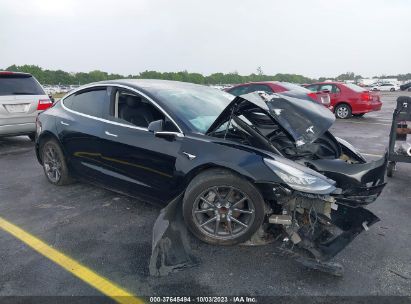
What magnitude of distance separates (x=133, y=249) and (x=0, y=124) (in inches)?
226

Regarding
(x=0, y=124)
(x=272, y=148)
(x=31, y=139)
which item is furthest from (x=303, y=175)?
(x=31, y=139)

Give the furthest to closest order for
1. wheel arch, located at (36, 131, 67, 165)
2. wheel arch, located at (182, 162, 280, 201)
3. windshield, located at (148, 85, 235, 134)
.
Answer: wheel arch, located at (36, 131, 67, 165)
windshield, located at (148, 85, 235, 134)
wheel arch, located at (182, 162, 280, 201)

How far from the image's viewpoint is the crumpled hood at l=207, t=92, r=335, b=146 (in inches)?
125

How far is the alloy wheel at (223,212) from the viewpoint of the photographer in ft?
10.4

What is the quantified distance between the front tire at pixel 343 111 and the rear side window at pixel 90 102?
11.0 metres

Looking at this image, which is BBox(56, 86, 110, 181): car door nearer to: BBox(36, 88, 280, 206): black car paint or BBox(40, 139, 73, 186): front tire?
BBox(36, 88, 280, 206): black car paint

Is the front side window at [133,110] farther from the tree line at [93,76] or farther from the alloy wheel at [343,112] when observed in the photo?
the tree line at [93,76]

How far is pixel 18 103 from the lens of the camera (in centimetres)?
754

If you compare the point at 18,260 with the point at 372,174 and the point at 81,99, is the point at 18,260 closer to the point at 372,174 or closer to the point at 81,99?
the point at 81,99

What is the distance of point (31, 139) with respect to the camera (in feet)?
29.5

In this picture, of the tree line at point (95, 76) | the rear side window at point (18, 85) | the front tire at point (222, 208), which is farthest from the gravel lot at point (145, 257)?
the tree line at point (95, 76)

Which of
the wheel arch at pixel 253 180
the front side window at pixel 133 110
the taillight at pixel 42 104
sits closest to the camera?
the wheel arch at pixel 253 180

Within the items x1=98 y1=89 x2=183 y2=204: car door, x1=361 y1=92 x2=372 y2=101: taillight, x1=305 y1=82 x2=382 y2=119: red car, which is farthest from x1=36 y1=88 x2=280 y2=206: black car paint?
x1=361 y1=92 x2=372 y2=101: taillight

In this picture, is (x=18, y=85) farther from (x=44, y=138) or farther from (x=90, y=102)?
(x=90, y=102)
